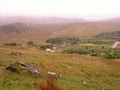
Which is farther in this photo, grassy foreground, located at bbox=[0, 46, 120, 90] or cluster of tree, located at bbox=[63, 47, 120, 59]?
cluster of tree, located at bbox=[63, 47, 120, 59]

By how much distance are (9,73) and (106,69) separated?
31.5 m

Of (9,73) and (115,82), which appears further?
(115,82)

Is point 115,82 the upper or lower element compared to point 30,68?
lower

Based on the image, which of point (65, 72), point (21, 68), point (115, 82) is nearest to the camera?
point (21, 68)

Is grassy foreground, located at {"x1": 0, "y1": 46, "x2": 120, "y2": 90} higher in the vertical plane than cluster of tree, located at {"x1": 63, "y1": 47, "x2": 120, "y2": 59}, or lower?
higher

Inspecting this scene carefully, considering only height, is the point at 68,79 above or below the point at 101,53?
above

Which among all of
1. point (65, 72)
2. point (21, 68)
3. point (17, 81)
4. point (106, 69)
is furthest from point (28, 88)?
point (106, 69)

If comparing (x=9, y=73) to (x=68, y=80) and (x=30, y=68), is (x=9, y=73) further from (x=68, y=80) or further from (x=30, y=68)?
(x=68, y=80)

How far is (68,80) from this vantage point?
5031 centimetres

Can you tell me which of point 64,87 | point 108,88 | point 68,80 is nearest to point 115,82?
point 108,88

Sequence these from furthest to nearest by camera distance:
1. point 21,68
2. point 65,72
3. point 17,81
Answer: point 65,72 → point 21,68 → point 17,81

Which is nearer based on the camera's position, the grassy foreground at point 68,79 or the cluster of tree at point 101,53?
the grassy foreground at point 68,79

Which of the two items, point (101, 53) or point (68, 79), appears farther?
point (101, 53)

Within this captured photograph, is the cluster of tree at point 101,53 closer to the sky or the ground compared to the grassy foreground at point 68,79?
closer to the ground
